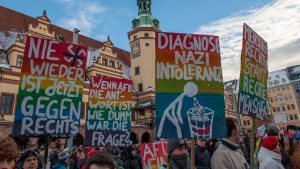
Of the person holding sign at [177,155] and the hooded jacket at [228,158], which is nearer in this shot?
the hooded jacket at [228,158]

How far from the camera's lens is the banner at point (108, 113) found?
6.52 meters

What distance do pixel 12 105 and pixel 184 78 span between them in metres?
19.8

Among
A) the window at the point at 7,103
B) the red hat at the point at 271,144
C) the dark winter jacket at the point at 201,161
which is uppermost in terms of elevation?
the window at the point at 7,103

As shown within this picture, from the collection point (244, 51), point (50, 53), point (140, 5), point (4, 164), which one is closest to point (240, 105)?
point (244, 51)

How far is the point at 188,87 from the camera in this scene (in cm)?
396

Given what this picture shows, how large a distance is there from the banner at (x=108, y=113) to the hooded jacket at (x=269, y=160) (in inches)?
152

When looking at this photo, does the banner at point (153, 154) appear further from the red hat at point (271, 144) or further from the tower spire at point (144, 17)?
the tower spire at point (144, 17)

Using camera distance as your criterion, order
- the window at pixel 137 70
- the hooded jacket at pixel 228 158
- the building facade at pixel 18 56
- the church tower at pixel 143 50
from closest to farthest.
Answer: the hooded jacket at pixel 228 158
the building facade at pixel 18 56
the church tower at pixel 143 50
the window at pixel 137 70

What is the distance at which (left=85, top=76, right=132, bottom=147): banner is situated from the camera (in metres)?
6.52

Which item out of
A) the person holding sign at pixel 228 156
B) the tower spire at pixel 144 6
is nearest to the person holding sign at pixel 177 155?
the person holding sign at pixel 228 156

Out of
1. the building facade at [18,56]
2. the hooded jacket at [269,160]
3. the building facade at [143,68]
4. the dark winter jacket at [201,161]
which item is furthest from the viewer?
the building facade at [143,68]

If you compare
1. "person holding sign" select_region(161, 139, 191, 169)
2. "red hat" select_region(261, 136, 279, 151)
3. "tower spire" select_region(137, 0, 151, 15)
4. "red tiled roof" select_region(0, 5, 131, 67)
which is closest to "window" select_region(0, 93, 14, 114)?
"red tiled roof" select_region(0, 5, 131, 67)

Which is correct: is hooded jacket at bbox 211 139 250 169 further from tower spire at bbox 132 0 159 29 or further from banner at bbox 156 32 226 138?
tower spire at bbox 132 0 159 29

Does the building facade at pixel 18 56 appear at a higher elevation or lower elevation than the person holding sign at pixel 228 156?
higher
